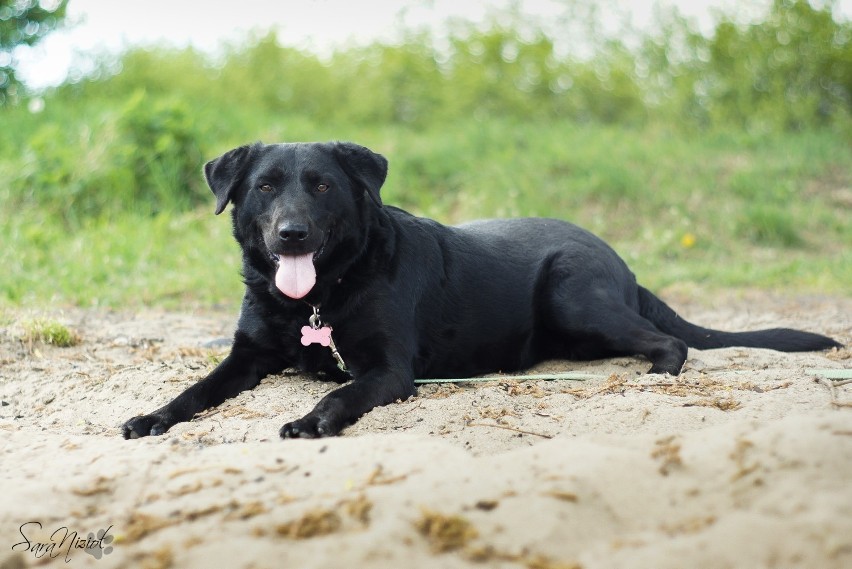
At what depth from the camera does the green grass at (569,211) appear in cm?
800

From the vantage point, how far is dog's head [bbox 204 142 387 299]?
13.2 ft

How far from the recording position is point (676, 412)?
3.32 metres

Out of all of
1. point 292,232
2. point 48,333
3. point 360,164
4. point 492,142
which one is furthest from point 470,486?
point 492,142

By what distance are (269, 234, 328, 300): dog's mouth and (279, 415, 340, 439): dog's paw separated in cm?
83

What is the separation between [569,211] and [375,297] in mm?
6827

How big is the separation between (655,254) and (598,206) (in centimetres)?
145

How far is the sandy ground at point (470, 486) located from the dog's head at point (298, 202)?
76 centimetres

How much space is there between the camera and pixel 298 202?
405cm

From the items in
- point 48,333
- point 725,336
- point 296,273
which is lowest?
point 48,333

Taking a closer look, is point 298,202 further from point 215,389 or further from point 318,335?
point 215,389

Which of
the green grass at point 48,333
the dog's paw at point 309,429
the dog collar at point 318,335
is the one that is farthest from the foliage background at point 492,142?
the dog's paw at point 309,429

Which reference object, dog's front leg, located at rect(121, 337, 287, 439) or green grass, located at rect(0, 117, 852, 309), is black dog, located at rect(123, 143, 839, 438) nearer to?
dog's front leg, located at rect(121, 337, 287, 439)

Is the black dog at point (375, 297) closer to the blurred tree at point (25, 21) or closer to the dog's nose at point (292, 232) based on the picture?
the dog's nose at point (292, 232)

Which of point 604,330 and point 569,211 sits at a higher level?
point 569,211
